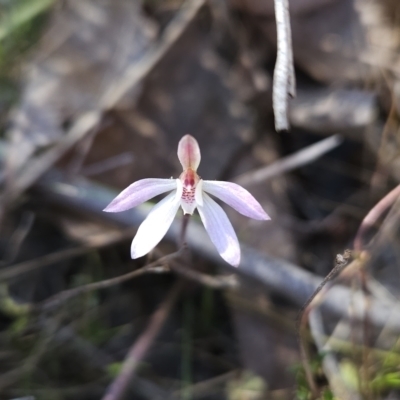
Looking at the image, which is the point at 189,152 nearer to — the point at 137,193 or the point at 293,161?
the point at 137,193

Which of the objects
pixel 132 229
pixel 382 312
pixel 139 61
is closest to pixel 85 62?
pixel 139 61

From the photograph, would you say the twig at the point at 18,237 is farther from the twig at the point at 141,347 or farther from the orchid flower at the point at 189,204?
the orchid flower at the point at 189,204

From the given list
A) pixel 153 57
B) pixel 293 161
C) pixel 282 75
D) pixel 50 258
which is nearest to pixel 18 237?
pixel 50 258

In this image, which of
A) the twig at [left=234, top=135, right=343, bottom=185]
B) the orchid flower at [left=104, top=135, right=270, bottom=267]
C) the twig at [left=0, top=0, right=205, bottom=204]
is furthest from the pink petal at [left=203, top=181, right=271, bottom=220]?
the twig at [left=0, top=0, right=205, bottom=204]

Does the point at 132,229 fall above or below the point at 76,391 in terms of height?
above

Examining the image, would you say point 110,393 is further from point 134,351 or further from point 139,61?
point 139,61

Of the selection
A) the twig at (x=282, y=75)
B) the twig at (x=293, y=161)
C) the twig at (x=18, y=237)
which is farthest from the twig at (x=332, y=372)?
the twig at (x=18, y=237)

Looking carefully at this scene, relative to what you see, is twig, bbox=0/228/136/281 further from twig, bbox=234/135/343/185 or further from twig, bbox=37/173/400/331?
twig, bbox=234/135/343/185
